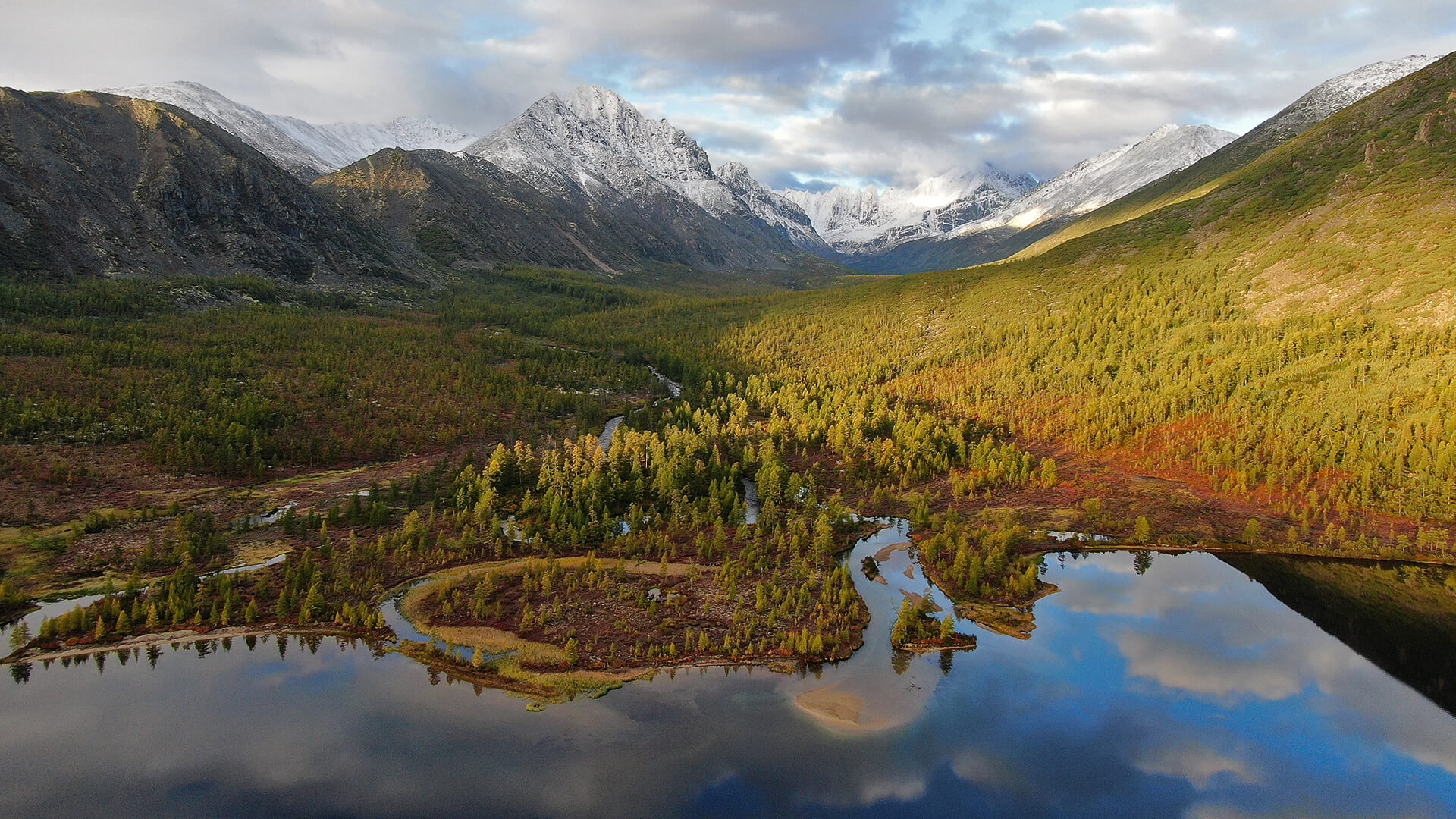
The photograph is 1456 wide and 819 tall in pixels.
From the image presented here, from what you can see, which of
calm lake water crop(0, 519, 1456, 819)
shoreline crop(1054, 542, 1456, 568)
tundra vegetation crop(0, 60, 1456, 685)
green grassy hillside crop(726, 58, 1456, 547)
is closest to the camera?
calm lake water crop(0, 519, 1456, 819)

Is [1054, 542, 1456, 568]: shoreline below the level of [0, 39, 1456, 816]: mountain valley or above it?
below

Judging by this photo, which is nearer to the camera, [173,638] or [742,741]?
[742,741]

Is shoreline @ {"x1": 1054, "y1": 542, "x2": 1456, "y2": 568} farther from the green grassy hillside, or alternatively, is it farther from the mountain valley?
the green grassy hillside

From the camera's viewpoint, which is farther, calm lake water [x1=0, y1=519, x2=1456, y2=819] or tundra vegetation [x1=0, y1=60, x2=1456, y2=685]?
tundra vegetation [x1=0, y1=60, x2=1456, y2=685]

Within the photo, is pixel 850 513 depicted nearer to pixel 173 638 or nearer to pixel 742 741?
pixel 742 741

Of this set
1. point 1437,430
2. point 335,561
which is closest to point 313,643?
point 335,561

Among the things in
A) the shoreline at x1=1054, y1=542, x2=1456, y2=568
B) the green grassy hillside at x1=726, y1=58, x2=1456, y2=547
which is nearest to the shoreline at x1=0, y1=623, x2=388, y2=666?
the shoreline at x1=1054, y1=542, x2=1456, y2=568

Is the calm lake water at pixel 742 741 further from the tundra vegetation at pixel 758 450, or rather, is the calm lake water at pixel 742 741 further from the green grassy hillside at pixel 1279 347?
the green grassy hillside at pixel 1279 347

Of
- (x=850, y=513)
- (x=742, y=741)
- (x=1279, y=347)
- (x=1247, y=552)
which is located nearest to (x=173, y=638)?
(x=742, y=741)
